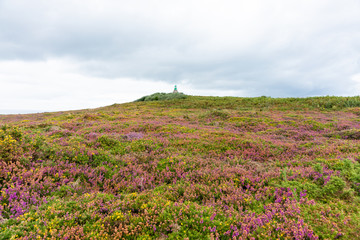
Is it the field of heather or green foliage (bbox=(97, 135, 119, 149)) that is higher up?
green foliage (bbox=(97, 135, 119, 149))

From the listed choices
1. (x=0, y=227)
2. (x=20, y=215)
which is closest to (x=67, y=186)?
(x=20, y=215)

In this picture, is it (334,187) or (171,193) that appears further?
(171,193)

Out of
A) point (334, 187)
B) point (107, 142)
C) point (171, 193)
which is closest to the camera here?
point (334, 187)

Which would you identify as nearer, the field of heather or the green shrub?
the field of heather

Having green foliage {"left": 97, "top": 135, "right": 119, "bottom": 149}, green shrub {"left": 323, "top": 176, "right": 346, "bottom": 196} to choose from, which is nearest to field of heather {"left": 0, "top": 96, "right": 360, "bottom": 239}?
green shrub {"left": 323, "top": 176, "right": 346, "bottom": 196}

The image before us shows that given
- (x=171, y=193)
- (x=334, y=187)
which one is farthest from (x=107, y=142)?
(x=334, y=187)

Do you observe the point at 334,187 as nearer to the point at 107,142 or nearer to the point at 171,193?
the point at 171,193

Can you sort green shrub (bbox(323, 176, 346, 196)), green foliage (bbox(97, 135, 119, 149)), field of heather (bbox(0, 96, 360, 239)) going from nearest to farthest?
field of heather (bbox(0, 96, 360, 239)) → green shrub (bbox(323, 176, 346, 196)) → green foliage (bbox(97, 135, 119, 149))

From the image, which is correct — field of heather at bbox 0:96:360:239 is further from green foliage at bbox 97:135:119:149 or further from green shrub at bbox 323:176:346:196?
green foliage at bbox 97:135:119:149

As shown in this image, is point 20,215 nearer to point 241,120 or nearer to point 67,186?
point 67,186

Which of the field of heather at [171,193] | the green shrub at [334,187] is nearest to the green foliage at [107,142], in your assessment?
the field of heather at [171,193]

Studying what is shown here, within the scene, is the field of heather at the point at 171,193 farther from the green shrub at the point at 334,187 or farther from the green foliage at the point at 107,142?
the green foliage at the point at 107,142

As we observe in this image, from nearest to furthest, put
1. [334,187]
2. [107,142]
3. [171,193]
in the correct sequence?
[334,187], [171,193], [107,142]

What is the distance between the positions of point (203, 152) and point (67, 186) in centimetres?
679
